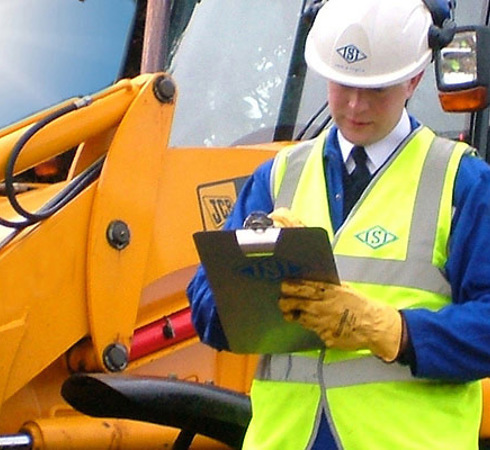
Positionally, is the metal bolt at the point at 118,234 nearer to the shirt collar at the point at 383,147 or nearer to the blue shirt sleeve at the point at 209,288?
the blue shirt sleeve at the point at 209,288

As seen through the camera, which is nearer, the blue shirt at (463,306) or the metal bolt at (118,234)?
the blue shirt at (463,306)

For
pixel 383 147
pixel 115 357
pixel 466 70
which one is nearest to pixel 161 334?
pixel 115 357

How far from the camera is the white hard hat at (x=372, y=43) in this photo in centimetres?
264

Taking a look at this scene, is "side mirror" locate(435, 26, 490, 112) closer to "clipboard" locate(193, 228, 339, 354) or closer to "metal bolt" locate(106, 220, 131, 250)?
"metal bolt" locate(106, 220, 131, 250)

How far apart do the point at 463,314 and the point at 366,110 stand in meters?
0.42

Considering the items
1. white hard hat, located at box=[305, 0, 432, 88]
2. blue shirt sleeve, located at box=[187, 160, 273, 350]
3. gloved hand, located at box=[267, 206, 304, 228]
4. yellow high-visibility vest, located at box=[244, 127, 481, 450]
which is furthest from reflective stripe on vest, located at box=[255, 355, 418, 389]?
white hard hat, located at box=[305, 0, 432, 88]

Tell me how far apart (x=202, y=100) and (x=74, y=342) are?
0.94 meters

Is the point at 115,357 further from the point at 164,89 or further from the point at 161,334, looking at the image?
the point at 164,89

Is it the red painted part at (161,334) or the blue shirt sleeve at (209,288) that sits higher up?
the blue shirt sleeve at (209,288)

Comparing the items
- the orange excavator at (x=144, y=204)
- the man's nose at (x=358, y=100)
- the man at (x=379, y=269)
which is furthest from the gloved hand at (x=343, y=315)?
the orange excavator at (x=144, y=204)

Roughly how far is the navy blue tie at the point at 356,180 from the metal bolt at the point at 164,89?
1.23 m

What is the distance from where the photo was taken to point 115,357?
12.2 ft

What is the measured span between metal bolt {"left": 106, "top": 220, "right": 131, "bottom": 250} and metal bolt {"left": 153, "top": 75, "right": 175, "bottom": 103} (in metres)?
0.37

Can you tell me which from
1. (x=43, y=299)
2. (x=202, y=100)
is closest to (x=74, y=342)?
(x=43, y=299)
